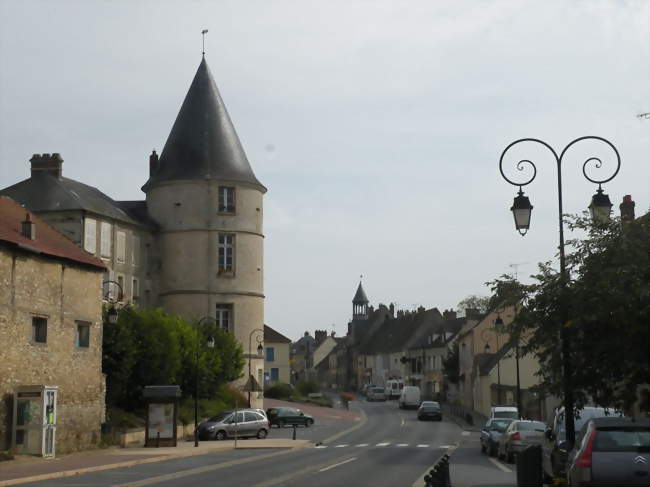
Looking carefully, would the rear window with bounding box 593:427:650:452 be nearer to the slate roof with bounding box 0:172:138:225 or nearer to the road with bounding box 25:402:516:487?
the road with bounding box 25:402:516:487

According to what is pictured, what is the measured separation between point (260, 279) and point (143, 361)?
1879 centimetres

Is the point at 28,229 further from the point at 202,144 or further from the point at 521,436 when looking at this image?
the point at 202,144

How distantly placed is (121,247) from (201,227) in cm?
525

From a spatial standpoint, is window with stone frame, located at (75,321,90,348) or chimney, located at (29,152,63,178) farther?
chimney, located at (29,152,63,178)

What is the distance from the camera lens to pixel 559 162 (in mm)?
19156

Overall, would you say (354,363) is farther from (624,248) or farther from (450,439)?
(624,248)

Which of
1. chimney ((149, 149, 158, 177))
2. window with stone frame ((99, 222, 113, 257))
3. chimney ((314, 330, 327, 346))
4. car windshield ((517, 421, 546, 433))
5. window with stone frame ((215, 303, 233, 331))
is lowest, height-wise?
car windshield ((517, 421, 546, 433))

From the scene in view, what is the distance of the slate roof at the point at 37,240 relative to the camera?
104 ft

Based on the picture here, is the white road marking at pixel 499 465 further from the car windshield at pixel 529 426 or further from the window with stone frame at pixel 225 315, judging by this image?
the window with stone frame at pixel 225 315

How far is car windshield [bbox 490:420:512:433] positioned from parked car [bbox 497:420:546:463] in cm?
361

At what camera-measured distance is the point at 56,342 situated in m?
33.6

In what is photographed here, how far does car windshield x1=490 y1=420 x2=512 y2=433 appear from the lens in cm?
3450

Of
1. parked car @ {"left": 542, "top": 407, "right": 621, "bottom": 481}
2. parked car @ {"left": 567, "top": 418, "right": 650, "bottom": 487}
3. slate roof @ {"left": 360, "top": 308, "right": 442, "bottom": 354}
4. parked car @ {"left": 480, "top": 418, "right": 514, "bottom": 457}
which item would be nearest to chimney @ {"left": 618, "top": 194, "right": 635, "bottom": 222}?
parked car @ {"left": 480, "top": 418, "right": 514, "bottom": 457}

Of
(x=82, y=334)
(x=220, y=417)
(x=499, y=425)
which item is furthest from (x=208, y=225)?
(x=499, y=425)
